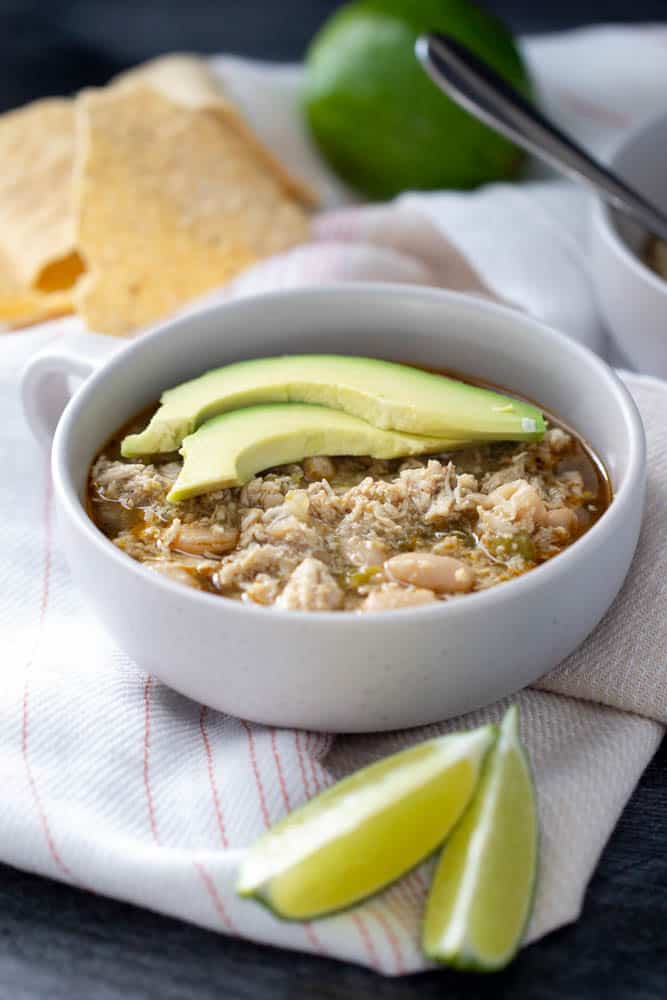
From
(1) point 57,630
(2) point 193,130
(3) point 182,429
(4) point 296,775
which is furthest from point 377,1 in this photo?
(4) point 296,775

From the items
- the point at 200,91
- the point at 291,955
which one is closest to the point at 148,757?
the point at 291,955

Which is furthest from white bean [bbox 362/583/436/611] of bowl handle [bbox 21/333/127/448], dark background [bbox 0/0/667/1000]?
bowl handle [bbox 21/333/127/448]

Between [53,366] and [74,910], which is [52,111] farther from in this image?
[74,910]

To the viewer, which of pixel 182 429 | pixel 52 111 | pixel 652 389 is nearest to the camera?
pixel 182 429

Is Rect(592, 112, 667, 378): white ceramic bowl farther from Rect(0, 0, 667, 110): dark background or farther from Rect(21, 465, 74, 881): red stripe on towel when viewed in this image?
Rect(0, 0, 667, 110): dark background

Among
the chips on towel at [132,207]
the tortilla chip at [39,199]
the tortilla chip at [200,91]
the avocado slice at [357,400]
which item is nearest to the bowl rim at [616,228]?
the avocado slice at [357,400]

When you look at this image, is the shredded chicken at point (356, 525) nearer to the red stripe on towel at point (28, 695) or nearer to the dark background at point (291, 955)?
the red stripe on towel at point (28, 695)
